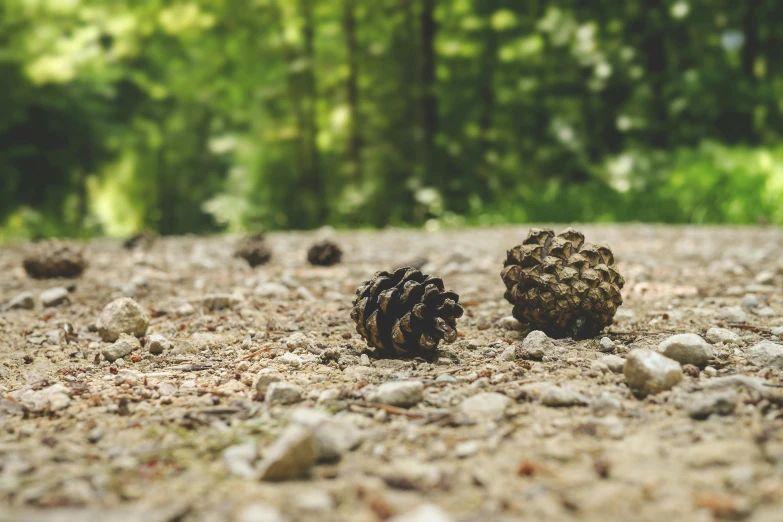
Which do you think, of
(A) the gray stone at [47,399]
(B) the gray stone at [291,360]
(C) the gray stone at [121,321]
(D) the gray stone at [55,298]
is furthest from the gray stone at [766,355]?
(D) the gray stone at [55,298]

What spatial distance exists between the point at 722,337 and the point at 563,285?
501mm

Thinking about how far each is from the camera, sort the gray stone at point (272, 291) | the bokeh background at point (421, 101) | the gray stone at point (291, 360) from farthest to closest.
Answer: the bokeh background at point (421, 101)
the gray stone at point (272, 291)
the gray stone at point (291, 360)

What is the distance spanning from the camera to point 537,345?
1912mm

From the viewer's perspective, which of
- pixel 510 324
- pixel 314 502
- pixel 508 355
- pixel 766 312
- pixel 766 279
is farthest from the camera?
pixel 766 279

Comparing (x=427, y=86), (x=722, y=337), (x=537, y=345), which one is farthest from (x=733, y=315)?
(x=427, y=86)

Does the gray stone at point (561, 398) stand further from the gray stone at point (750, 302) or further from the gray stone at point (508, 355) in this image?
the gray stone at point (750, 302)

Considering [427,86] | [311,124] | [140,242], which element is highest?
[427,86]

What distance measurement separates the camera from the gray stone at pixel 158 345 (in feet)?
6.56

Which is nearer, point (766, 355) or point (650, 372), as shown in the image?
point (650, 372)

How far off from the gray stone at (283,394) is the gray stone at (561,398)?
1.94 feet

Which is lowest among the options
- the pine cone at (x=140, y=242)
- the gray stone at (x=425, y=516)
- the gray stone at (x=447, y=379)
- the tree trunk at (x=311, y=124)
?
the gray stone at (x=447, y=379)

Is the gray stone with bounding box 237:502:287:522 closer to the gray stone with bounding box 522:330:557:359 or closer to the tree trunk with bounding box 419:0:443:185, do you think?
the gray stone with bounding box 522:330:557:359

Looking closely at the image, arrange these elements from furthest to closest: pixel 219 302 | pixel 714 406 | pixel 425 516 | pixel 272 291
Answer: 1. pixel 272 291
2. pixel 219 302
3. pixel 714 406
4. pixel 425 516

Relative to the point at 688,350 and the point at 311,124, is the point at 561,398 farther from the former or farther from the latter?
the point at 311,124
